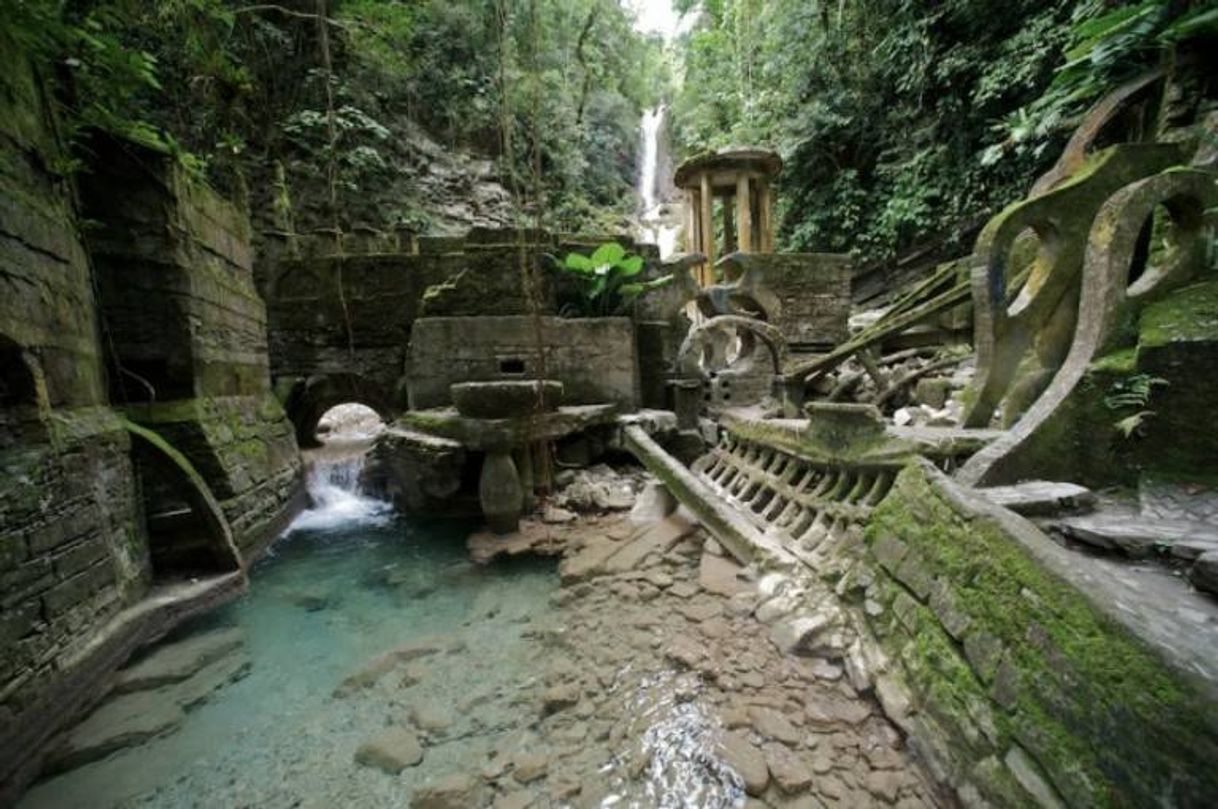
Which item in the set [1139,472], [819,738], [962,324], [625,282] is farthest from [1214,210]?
[625,282]

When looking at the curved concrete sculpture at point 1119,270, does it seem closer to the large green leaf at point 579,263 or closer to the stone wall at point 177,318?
the large green leaf at point 579,263

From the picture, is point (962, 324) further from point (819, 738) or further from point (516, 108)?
point (516, 108)

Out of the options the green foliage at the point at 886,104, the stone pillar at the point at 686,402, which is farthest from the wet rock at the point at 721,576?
the green foliage at the point at 886,104

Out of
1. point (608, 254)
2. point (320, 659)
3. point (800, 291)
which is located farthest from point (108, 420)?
point (800, 291)

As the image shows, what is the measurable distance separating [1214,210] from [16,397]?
7358mm

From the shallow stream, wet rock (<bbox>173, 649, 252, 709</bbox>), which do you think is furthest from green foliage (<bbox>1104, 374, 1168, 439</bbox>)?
wet rock (<bbox>173, 649, 252, 709</bbox>)

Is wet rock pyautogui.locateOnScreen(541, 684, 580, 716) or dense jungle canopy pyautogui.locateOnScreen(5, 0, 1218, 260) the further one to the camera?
dense jungle canopy pyautogui.locateOnScreen(5, 0, 1218, 260)

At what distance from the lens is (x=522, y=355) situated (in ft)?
20.9

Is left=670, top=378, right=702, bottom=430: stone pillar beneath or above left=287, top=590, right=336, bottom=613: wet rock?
above

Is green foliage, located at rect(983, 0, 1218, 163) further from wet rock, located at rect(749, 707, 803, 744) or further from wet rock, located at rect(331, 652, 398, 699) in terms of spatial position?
wet rock, located at rect(331, 652, 398, 699)

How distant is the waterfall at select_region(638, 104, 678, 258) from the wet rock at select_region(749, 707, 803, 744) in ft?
66.9

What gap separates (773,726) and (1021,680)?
1.19 meters

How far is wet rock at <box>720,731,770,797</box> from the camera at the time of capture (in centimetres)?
212

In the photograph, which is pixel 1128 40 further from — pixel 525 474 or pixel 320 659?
pixel 320 659
